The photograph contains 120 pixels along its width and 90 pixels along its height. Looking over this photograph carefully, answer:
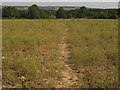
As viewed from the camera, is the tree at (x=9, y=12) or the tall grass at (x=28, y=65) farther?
the tree at (x=9, y=12)

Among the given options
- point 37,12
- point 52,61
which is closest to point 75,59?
point 52,61

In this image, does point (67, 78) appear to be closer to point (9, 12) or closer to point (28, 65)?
point (28, 65)

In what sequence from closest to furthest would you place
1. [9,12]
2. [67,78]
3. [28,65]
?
[67,78] → [28,65] → [9,12]

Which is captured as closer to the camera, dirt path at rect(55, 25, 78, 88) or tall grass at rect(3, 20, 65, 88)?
dirt path at rect(55, 25, 78, 88)

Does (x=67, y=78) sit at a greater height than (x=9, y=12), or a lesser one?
lesser

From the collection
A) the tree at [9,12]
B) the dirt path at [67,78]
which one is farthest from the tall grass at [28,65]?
the tree at [9,12]

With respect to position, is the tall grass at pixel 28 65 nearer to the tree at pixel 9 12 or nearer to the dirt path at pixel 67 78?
the dirt path at pixel 67 78

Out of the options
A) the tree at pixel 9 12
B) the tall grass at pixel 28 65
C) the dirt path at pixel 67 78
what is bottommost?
the dirt path at pixel 67 78

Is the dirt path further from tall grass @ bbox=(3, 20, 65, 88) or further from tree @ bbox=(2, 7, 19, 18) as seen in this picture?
tree @ bbox=(2, 7, 19, 18)

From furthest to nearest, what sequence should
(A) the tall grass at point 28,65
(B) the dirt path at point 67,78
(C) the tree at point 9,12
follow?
(C) the tree at point 9,12, (A) the tall grass at point 28,65, (B) the dirt path at point 67,78

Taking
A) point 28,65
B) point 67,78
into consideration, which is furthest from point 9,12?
point 67,78

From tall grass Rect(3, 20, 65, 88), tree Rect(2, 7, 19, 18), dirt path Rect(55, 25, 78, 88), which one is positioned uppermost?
tree Rect(2, 7, 19, 18)

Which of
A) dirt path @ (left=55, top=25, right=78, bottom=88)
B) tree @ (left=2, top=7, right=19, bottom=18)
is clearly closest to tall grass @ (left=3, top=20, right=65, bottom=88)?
dirt path @ (left=55, top=25, right=78, bottom=88)

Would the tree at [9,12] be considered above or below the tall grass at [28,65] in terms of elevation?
above
